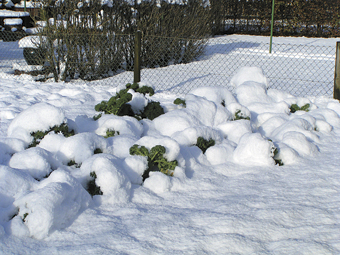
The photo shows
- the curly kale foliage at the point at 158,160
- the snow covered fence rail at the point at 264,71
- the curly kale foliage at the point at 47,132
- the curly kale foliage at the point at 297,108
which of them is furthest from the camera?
the snow covered fence rail at the point at 264,71

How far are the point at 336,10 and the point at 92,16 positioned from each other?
12.2 metres

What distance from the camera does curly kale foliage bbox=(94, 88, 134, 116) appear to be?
3.42 metres

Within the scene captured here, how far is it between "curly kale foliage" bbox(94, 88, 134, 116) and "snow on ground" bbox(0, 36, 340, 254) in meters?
0.14

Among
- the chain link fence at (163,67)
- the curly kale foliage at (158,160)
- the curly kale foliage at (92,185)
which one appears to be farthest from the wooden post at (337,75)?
the curly kale foliage at (92,185)

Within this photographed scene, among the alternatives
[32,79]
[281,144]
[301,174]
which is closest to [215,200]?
[301,174]

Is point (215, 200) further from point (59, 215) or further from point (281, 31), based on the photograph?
point (281, 31)

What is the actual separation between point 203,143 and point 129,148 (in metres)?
0.68

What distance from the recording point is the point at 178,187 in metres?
2.49

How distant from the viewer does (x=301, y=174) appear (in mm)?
2748

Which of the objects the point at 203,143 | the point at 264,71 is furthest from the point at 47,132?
the point at 264,71

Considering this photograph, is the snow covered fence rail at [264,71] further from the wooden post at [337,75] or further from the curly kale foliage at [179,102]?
the curly kale foliage at [179,102]

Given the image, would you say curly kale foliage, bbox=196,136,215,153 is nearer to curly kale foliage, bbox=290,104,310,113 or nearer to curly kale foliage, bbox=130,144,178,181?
curly kale foliage, bbox=130,144,178,181

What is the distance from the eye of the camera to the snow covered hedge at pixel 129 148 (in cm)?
201

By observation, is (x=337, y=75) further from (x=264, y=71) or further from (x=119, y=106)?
(x=119, y=106)
